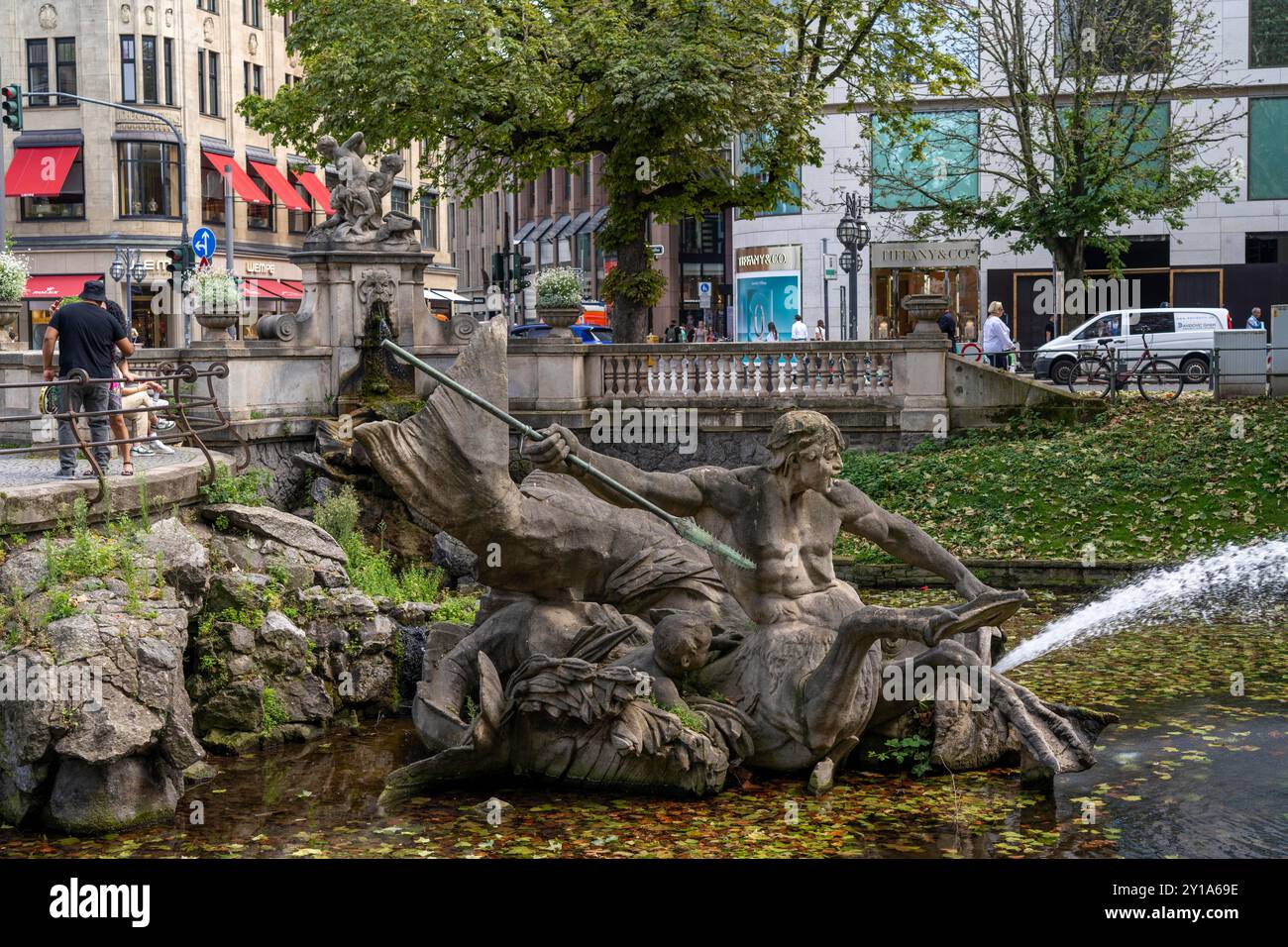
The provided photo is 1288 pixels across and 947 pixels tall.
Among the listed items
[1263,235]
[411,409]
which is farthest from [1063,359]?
[1263,235]

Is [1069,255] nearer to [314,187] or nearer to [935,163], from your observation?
[935,163]

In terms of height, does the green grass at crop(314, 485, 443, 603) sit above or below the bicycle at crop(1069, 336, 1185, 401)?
below

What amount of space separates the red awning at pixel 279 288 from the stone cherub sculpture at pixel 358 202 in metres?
32.9

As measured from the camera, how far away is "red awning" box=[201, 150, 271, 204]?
180 ft

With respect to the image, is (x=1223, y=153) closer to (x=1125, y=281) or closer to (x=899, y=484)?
(x=1125, y=281)

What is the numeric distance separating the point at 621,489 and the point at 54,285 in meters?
47.3

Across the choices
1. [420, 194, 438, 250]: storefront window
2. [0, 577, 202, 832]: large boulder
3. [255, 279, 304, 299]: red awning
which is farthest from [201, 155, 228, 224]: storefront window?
[0, 577, 202, 832]: large boulder

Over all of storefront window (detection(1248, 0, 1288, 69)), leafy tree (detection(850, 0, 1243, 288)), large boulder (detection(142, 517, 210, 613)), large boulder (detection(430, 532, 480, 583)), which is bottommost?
large boulder (detection(430, 532, 480, 583))

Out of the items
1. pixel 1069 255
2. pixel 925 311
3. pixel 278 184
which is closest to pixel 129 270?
pixel 278 184

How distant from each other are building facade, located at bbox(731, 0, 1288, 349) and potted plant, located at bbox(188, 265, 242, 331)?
66.5 ft
